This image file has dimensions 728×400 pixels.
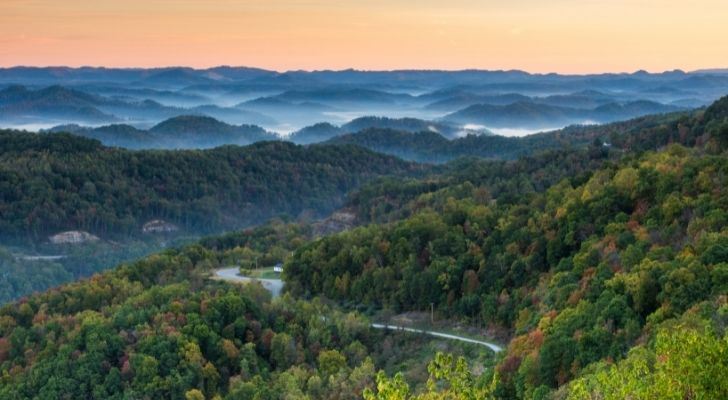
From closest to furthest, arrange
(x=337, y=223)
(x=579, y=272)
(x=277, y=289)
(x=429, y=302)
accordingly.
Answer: (x=579, y=272) < (x=429, y=302) < (x=277, y=289) < (x=337, y=223)

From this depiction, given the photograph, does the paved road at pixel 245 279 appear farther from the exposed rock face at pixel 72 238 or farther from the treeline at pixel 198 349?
the exposed rock face at pixel 72 238

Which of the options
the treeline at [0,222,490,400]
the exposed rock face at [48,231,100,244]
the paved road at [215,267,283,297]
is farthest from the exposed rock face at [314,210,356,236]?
the treeline at [0,222,490,400]

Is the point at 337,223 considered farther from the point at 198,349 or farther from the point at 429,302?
the point at 198,349

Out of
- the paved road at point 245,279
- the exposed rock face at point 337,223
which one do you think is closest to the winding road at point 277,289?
the paved road at point 245,279

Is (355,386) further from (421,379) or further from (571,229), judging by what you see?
(571,229)

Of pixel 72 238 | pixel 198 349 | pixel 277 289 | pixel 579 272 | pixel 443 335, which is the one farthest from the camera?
pixel 72 238

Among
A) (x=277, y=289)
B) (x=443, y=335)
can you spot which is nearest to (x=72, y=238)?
(x=277, y=289)
